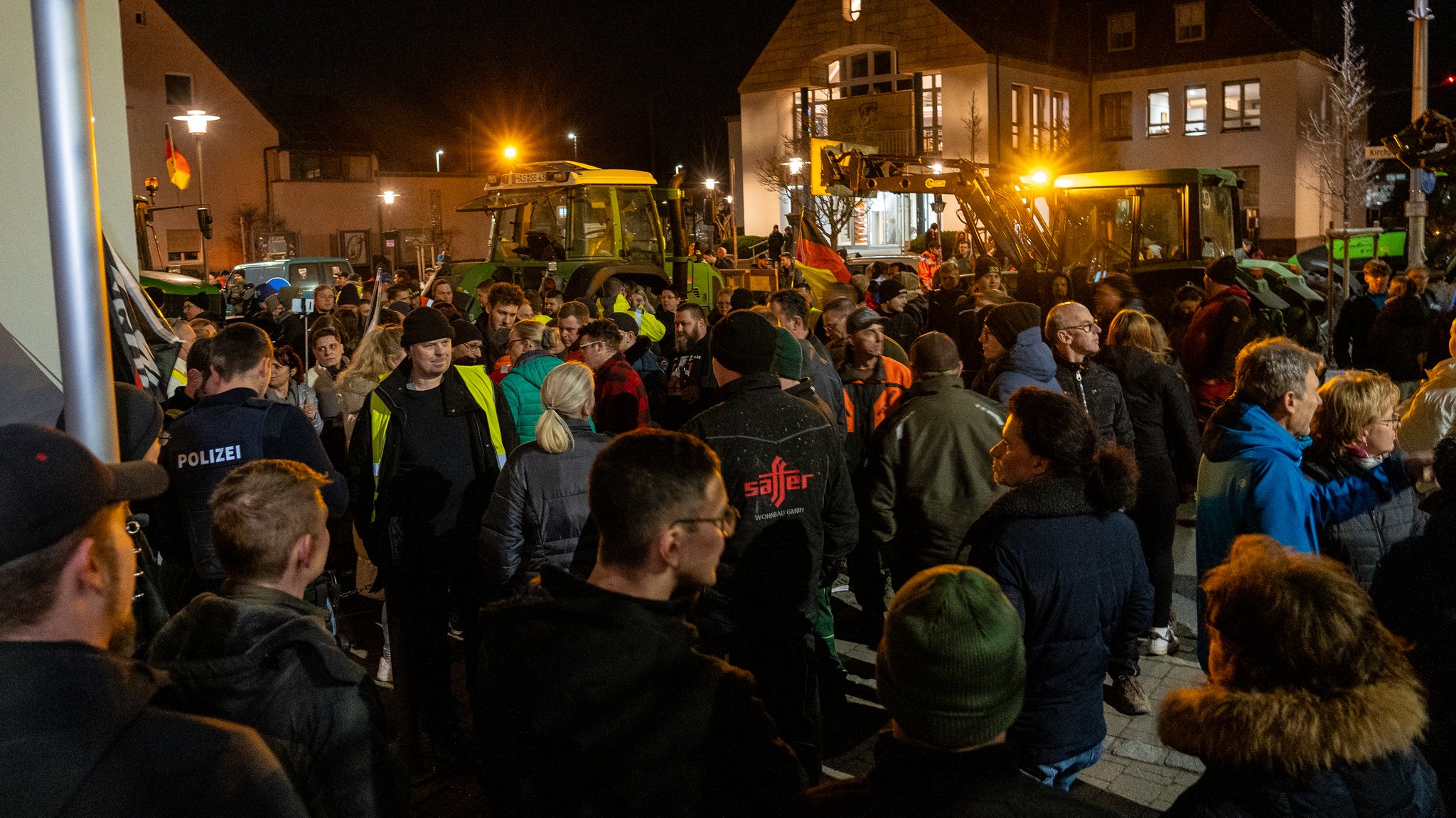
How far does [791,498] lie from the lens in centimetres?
450

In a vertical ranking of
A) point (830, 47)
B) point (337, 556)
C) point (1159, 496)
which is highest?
point (830, 47)

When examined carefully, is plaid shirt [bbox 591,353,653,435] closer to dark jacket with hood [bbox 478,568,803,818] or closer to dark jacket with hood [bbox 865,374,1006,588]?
dark jacket with hood [bbox 865,374,1006,588]

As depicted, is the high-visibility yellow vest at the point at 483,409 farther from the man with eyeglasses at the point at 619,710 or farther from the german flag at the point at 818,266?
the german flag at the point at 818,266

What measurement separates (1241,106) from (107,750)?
48.8 meters

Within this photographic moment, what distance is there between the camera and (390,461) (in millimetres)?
5121

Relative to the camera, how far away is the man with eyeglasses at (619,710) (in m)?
2.20

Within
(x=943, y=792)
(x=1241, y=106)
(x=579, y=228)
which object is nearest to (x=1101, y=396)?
(x=943, y=792)

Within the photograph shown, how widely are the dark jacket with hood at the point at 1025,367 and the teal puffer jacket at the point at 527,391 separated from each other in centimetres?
230

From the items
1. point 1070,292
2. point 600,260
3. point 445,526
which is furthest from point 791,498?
point 600,260

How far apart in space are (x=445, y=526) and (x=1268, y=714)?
3.76m

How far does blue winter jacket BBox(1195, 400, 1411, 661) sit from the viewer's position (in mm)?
3939

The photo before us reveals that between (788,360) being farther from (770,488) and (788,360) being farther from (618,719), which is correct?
(618,719)

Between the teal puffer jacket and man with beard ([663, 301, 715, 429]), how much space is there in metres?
1.16

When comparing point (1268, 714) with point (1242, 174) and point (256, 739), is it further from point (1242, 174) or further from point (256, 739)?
point (1242, 174)
